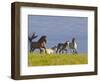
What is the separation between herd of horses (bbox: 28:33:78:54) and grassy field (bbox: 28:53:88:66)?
0.8 inches

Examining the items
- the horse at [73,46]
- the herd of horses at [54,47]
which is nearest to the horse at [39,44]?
the herd of horses at [54,47]

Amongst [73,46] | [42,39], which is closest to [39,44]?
[42,39]

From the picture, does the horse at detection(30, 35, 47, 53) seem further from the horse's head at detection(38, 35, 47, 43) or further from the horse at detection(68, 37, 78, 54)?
the horse at detection(68, 37, 78, 54)

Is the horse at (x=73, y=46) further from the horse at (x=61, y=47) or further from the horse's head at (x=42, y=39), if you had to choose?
the horse's head at (x=42, y=39)

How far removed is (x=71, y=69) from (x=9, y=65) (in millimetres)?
297

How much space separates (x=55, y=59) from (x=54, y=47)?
0.06 metres

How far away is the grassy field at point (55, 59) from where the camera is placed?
1.16m

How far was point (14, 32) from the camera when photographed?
1119 millimetres

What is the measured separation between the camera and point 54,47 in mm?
1193

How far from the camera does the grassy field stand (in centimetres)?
116

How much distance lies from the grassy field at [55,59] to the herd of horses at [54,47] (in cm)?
2

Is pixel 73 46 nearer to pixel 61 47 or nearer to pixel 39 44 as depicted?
pixel 61 47

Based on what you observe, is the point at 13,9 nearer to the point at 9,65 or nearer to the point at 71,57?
the point at 9,65

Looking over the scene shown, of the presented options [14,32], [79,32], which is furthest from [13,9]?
[79,32]
